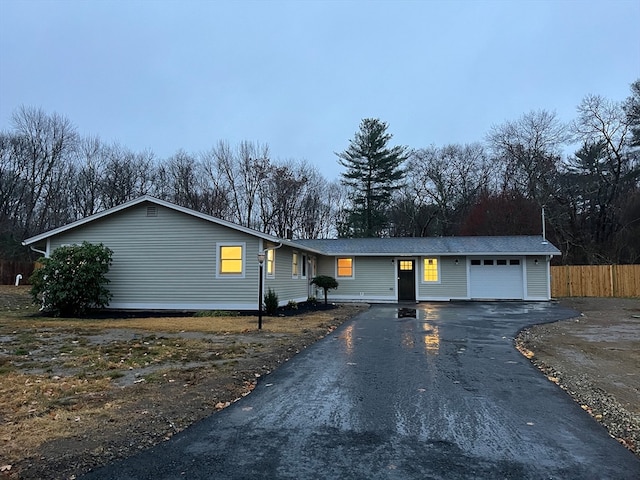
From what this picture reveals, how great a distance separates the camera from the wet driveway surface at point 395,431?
3121 millimetres

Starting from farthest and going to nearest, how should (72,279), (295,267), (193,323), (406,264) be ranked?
1. (406,264)
2. (295,267)
3. (72,279)
4. (193,323)

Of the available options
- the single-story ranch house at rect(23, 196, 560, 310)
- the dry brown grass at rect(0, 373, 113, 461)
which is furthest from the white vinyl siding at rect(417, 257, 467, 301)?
the dry brown grass at rect(0, 373, 113, 461)

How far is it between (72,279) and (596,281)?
24.7 metres

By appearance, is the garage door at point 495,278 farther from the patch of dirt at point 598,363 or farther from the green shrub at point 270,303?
the green shrub at point 270,303

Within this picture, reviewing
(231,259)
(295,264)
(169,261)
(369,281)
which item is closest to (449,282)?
(369,281)

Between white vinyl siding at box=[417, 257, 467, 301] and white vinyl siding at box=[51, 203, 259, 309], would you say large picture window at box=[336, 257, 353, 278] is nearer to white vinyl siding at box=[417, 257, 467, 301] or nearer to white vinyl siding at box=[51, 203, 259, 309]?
white vinyl siding at box=[417, 257, 467, 301]

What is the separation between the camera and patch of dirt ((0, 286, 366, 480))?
11.4ft

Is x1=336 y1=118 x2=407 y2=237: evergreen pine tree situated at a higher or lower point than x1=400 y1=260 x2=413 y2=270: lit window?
higher

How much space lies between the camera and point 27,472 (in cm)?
303

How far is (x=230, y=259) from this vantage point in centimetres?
1476

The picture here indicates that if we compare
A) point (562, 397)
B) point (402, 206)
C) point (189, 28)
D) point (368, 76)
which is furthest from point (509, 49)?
point (562, 397)

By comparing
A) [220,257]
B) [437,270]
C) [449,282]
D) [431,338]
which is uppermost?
[220,257]

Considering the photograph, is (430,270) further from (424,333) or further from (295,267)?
(424,333)

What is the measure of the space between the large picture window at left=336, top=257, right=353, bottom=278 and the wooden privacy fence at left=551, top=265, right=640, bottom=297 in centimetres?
1149
